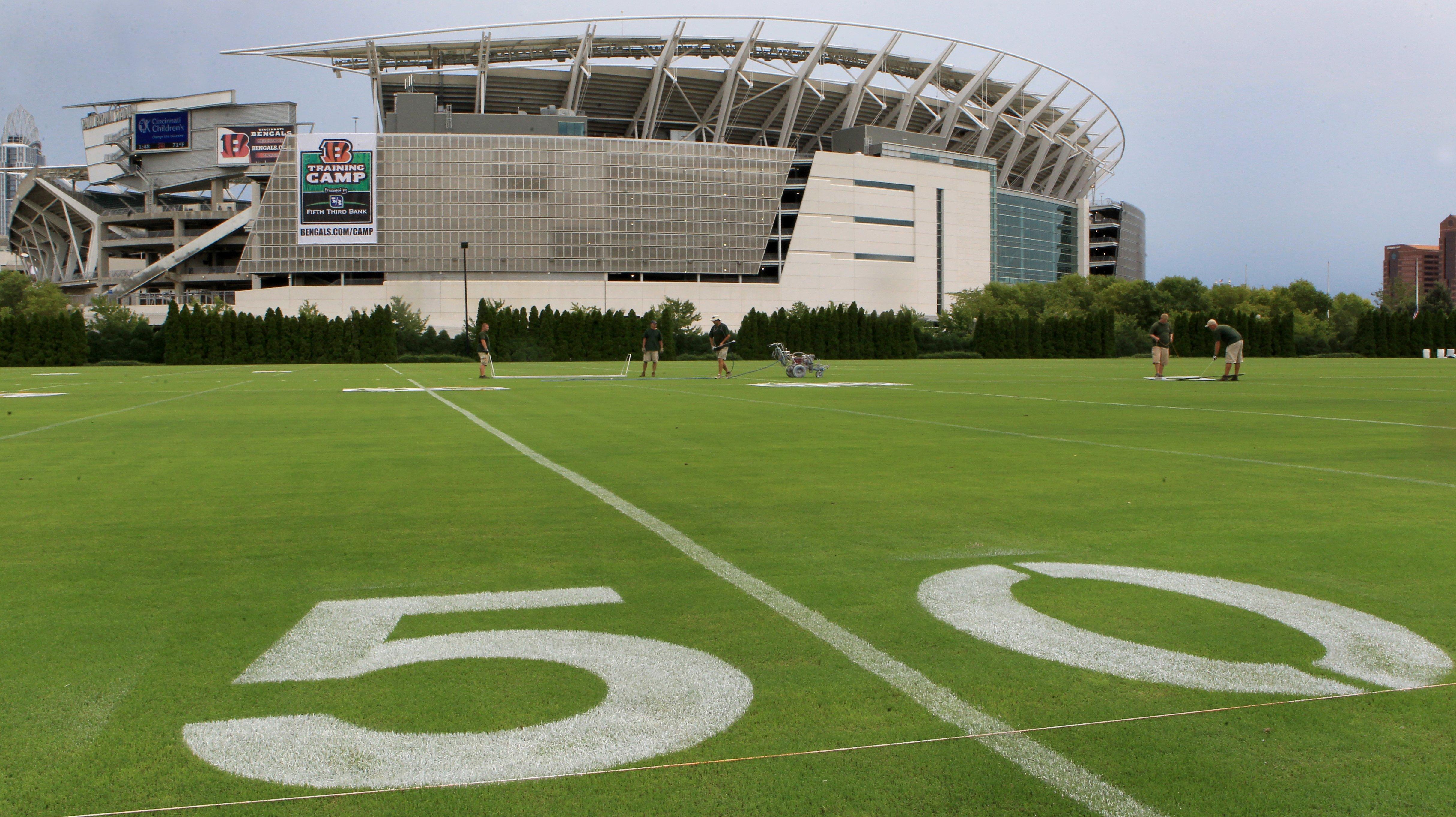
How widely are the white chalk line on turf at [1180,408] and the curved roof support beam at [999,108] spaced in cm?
10014

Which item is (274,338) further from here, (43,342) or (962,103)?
(962,103)

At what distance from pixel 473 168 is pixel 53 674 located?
106 meters

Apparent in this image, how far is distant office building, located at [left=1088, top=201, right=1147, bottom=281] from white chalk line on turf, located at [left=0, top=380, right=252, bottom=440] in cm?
15288

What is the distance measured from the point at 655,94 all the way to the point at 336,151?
32.0 metres

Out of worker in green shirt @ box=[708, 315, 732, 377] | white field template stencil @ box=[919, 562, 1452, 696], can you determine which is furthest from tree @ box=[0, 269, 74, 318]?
white field template stencil @ box=[919, 562, 1452, 696]

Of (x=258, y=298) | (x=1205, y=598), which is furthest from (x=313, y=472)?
(x=258, y=298)

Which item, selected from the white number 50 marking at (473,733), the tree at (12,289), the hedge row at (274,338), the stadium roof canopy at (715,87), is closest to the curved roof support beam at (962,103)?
the stadium roof canopy at (715,87)

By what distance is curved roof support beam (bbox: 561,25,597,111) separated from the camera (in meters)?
102

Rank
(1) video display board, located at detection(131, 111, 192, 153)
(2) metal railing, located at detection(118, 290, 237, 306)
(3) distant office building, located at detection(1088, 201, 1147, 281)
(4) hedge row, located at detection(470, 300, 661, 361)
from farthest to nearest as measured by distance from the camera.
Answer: (3) distant office building, located at detection(1088, 201, 1147, 281) < (1) video display board, located at detection(131, 111, 192, 153) < (2) metal railing, located at detection(118, 290, 237, 306) < (4) hedge row, located at detection(470, 300, 661, 361)

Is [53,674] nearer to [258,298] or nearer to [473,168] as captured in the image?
[473,168]

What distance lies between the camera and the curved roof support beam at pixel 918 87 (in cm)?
10938

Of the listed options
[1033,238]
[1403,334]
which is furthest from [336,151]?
[1403,334]

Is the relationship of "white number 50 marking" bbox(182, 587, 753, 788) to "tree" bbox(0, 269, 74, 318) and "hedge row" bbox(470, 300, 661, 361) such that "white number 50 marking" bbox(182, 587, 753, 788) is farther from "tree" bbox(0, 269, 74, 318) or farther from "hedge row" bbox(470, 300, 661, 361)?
"tree" bbox(0, 269, 74, 318)

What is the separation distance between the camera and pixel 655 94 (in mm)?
107000
